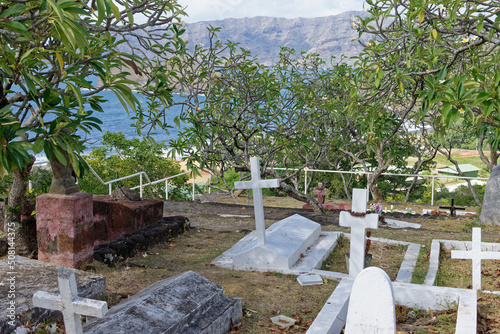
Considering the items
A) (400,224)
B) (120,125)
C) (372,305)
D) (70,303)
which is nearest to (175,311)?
(70,303)

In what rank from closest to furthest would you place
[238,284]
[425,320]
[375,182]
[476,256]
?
1. [425,320]
2. [476,256]
3. [238,284]
4. [375,182]

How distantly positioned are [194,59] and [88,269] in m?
4.23

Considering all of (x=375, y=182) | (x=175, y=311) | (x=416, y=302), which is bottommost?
(x=375, y=182)

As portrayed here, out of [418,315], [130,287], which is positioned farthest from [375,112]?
[130,287]

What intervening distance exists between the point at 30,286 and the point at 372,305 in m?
2.92

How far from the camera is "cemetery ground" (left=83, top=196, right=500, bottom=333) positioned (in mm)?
4199

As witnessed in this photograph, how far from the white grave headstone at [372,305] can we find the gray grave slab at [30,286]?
239cm

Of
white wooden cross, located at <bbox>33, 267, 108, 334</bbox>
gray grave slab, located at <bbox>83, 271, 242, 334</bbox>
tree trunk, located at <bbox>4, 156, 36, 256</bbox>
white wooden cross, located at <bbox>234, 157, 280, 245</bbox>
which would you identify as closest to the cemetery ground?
gray grave slab, located at <bbox>83, 271, 242, 334</bbox>

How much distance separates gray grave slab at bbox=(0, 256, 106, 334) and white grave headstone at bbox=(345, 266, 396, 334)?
93.9 inches

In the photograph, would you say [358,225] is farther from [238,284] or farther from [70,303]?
[70,303]

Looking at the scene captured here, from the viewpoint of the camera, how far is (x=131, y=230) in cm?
680

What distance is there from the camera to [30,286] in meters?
4.02

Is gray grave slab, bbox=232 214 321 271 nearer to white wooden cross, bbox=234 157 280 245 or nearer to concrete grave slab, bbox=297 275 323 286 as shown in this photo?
white wooden cross, bbox=234 157 280 245

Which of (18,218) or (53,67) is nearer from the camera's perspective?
(53,67)
